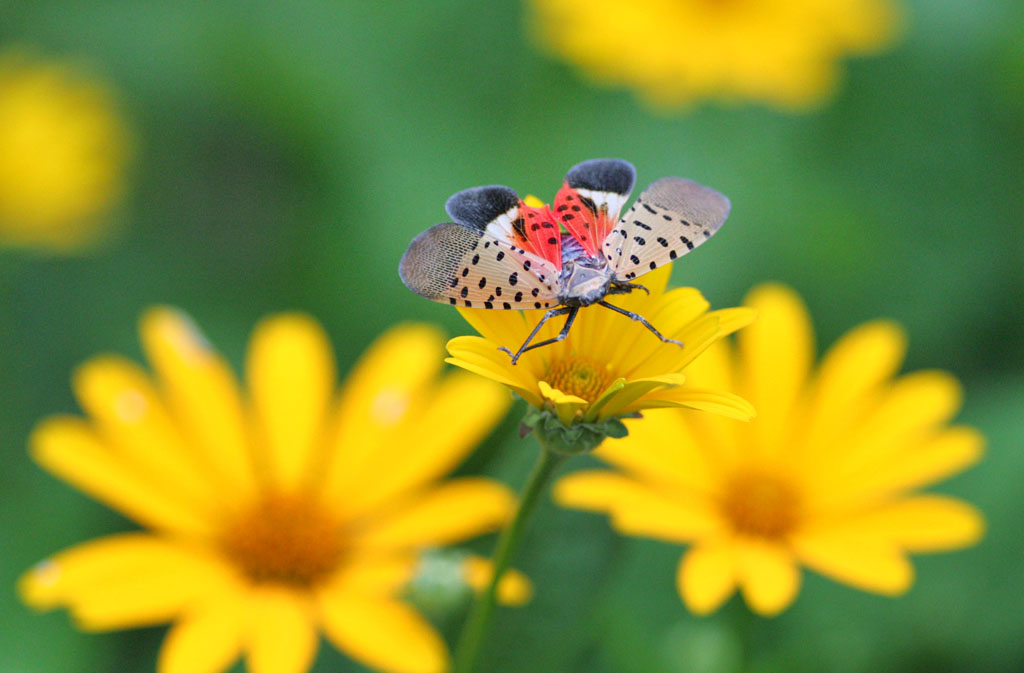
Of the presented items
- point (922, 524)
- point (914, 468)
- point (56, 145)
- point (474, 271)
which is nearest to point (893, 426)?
point (914, 468)

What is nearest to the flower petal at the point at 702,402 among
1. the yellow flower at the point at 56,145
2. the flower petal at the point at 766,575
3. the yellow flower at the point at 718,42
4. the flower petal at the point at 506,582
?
the flower petal at the point at 506,582

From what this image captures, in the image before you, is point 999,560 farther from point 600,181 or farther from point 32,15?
point 32,15

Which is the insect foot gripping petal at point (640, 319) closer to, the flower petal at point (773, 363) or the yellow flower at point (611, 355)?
the yellow flower at point (611, 355)

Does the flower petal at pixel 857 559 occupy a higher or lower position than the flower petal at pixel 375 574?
higher

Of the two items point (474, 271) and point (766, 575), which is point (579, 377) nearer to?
point (474, 271)

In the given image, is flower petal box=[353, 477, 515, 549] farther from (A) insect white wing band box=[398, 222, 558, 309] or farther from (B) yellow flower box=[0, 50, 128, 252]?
(B) yellow flower box=[0, 50, 128, 252]
